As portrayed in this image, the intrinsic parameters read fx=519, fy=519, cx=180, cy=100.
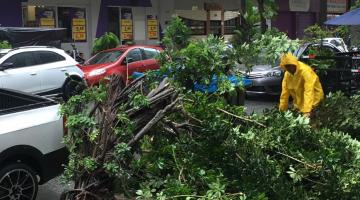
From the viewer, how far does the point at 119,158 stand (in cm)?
339

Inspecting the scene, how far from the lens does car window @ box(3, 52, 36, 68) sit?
12734mm

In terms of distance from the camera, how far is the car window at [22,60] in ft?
41.8

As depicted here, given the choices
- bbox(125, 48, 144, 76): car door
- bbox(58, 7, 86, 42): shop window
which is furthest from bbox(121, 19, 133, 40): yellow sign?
bbox(125, 48, 144, 76): car door

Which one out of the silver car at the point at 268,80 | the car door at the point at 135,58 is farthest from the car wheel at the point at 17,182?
the car door at the point at 135,58

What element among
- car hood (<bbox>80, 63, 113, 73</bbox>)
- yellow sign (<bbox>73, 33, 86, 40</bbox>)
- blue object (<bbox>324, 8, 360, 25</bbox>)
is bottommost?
car hood (<bbox>80, 63, 113, 73</bbox>)

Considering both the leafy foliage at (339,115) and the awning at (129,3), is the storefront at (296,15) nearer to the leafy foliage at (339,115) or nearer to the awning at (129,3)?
the awning at (129,3)

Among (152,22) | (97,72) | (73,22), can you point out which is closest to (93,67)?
(97,72)

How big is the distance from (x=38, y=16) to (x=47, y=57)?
27.9 feet

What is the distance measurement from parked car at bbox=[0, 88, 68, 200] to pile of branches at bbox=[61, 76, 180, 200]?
1510 mm

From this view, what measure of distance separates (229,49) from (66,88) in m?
10.1

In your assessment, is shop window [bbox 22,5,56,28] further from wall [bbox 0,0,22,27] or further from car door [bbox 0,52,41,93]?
car door [bbox 0,52,41,93]

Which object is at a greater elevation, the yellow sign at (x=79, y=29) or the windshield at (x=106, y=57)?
the yellow sign at (x=79, y=29)

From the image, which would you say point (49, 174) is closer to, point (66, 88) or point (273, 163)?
point (273, 163)

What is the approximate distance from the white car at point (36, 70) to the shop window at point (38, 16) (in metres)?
7.79
